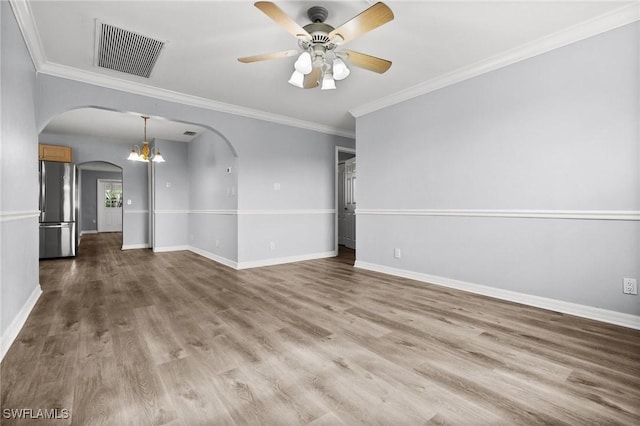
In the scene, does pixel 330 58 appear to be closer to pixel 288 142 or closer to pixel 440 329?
pixel 288 142

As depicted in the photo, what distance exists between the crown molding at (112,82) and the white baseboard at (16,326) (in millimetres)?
2218

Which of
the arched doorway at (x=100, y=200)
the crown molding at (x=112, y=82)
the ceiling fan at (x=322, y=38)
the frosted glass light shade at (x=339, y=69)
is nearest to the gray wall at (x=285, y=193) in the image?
the crown molding at (x=112, y=82)

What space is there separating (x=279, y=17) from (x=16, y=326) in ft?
9.35

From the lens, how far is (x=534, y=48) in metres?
2.79

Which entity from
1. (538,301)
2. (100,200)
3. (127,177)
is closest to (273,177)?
(538,301)

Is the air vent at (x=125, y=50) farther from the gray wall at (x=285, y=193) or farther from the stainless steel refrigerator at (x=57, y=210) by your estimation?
the stainless steel refrigerator at (x=57, y=210)

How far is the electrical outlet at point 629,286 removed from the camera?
2.32m

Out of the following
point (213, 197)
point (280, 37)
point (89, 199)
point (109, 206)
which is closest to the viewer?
point (280, 37)

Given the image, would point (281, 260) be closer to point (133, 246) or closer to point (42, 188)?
point (133, 246)

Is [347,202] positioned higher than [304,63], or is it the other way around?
[304,63]

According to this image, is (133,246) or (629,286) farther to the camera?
(133,246)

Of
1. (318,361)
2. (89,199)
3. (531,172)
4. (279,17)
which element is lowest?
(318,361)

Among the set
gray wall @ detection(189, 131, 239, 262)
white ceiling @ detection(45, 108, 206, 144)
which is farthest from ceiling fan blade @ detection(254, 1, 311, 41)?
white ceiling @ detection(45, 108, 206, 144)

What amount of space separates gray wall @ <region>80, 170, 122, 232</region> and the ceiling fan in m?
11.7
